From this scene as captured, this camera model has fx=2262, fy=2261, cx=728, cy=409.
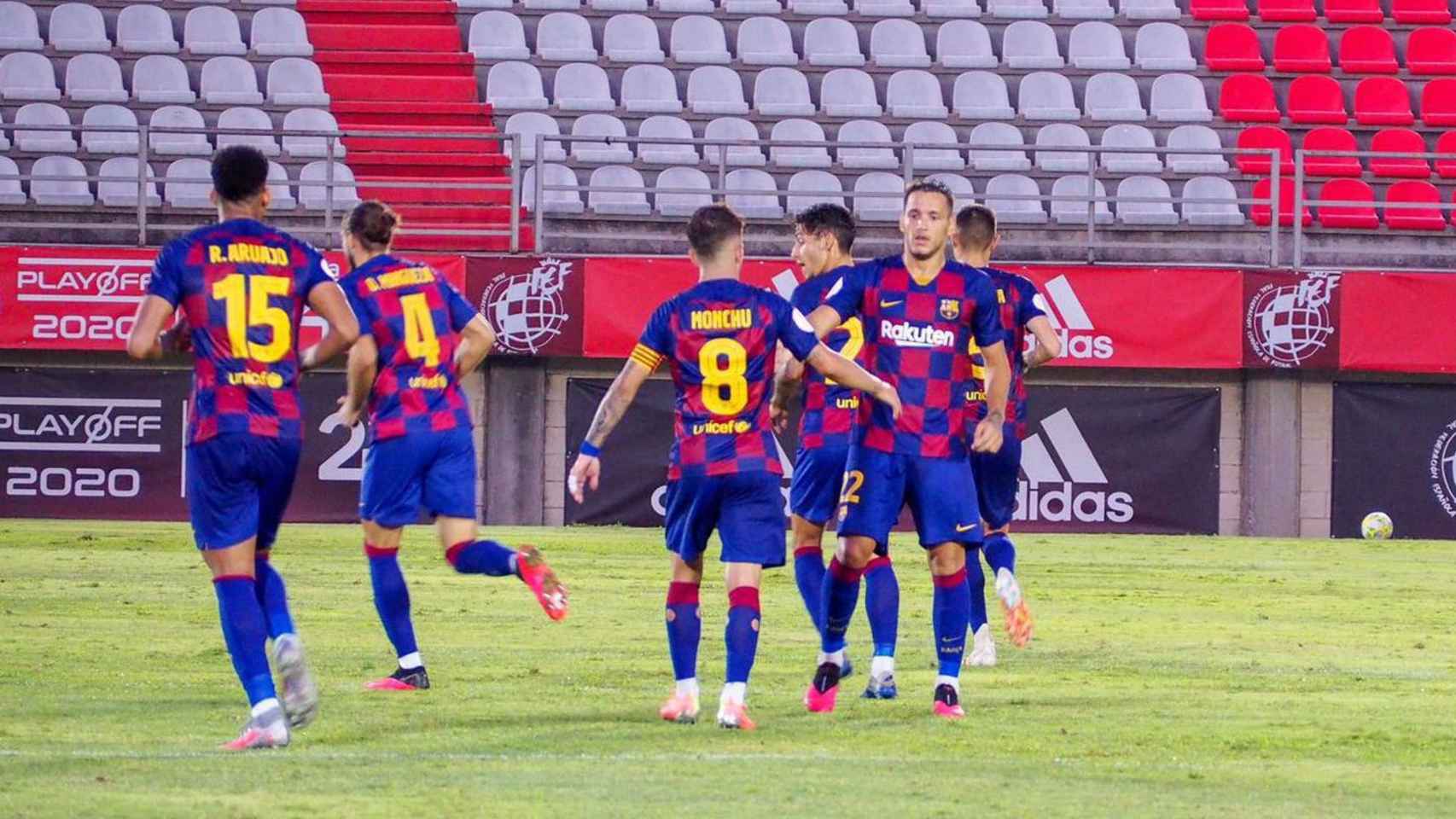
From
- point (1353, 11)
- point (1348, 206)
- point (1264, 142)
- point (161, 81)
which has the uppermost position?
point (1353, 11)

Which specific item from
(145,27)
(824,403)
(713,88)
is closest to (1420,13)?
(713,88)

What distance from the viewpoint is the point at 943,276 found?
8.85 m

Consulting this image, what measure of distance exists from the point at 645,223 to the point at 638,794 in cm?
1615

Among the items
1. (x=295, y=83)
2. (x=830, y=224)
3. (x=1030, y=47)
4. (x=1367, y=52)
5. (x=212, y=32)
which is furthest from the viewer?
(x=1367, y=52)

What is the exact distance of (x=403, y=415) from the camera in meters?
9.30

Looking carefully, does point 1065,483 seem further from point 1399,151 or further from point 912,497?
point 912,497

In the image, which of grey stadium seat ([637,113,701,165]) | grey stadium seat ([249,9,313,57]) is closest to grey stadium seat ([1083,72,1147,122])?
grey stadium seat ([637,113,701,165])

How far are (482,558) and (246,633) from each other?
1688 millimetres

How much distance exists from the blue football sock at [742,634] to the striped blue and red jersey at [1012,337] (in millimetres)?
1999

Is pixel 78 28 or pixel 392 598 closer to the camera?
pixel 392 598

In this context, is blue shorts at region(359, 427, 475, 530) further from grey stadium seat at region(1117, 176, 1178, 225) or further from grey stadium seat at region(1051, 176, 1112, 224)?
grey stadium seat at region(1117, 176, 1178, 225)

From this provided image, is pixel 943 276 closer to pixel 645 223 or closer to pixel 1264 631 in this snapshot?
pixel 1264 631

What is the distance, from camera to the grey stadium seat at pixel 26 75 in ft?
79.5

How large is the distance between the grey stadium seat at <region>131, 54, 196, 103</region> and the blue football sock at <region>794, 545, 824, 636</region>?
16.0 m
